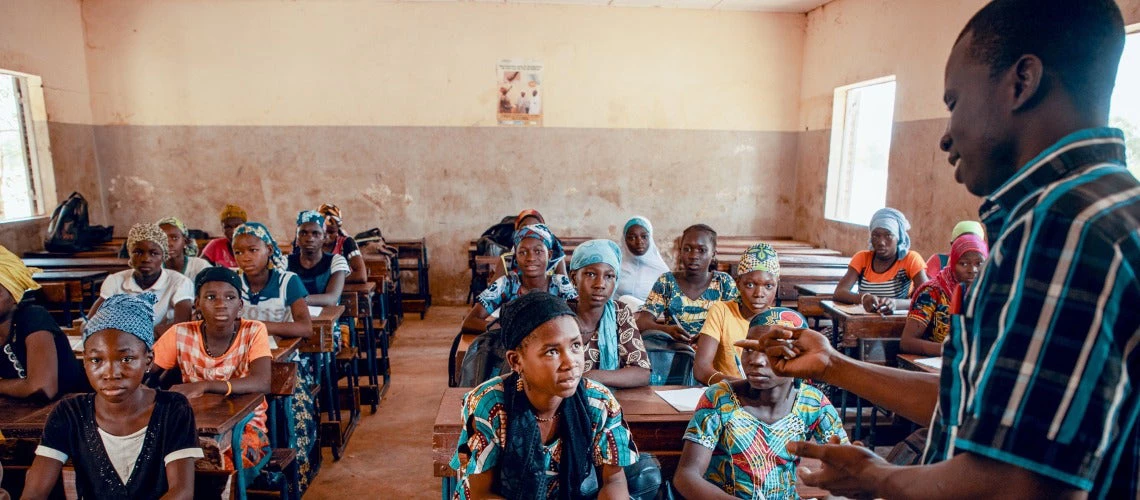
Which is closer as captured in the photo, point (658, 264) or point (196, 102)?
point (658, 264)

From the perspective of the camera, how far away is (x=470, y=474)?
66.4 inches

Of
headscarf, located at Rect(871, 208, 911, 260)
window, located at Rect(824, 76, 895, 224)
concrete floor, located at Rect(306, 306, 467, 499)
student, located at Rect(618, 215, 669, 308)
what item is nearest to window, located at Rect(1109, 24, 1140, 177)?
headscarf, located at Rect(871, 208, 911, 260)

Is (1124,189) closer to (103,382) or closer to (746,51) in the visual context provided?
(103,382)

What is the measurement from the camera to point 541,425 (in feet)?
5.87

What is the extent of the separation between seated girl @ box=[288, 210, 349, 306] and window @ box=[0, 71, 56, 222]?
3.75 meters

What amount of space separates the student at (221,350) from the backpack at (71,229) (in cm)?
485

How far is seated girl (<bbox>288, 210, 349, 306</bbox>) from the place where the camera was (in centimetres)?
446

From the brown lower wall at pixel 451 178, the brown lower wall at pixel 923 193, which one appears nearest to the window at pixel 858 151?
the brown lower wall at pixel 923 193

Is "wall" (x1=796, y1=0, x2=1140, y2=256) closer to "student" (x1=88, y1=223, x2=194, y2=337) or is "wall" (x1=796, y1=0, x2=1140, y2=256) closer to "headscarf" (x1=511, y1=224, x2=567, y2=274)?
"headscarf" (x1=511, y1=224, x2=567, y2=274)

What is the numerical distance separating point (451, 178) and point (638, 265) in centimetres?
364

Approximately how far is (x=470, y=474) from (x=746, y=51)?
23.7 ft

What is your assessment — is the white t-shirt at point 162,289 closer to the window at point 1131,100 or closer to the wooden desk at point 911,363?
the wooden desk at point 911,363

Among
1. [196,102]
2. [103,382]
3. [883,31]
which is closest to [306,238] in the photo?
[103,382]

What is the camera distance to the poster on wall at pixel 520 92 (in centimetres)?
759
